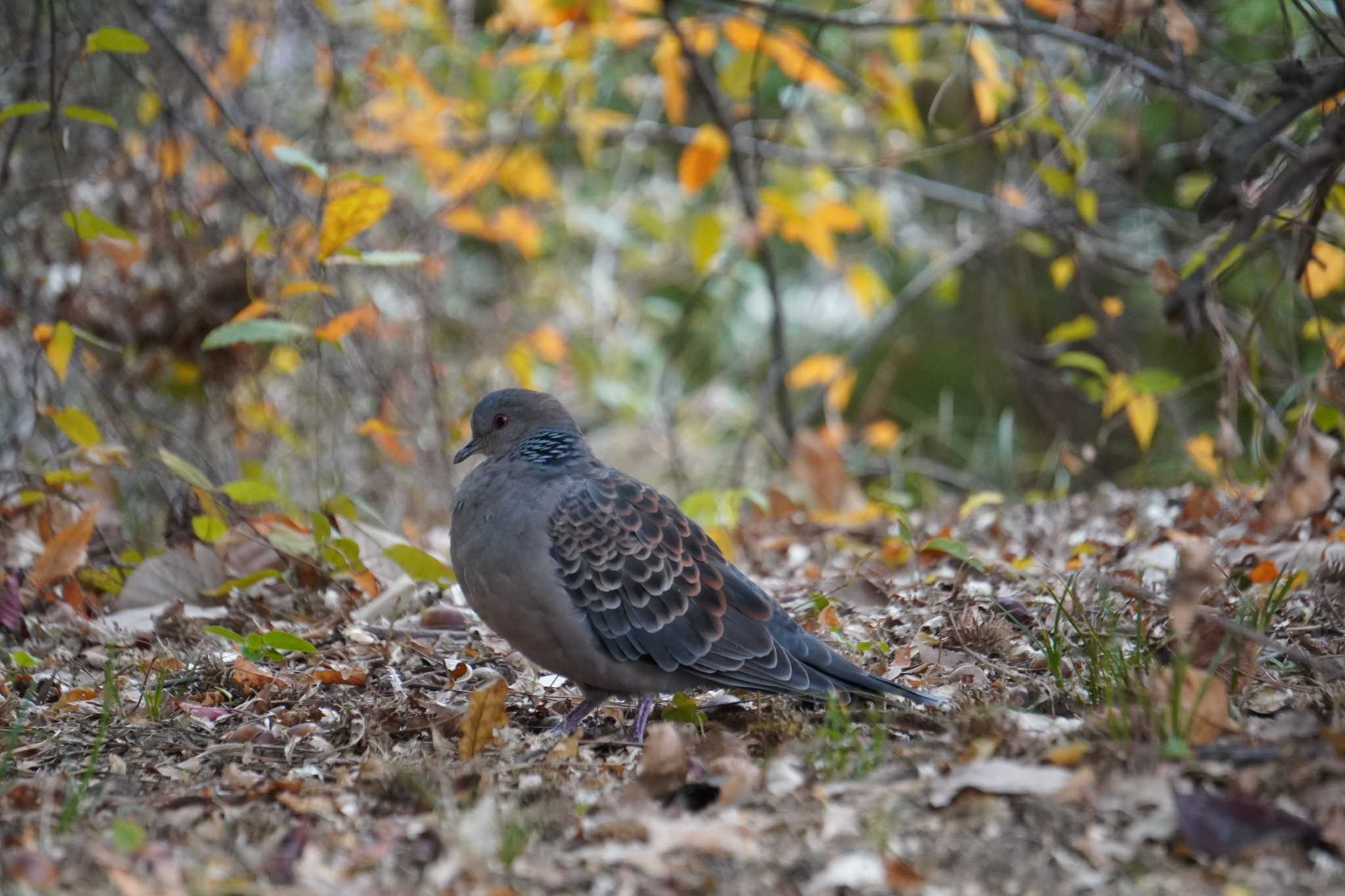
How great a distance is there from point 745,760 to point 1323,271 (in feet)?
8.89

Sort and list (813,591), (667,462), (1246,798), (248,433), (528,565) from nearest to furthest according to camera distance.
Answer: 1. (1246,798)
2. (528,565)
3. (813,591)
4. (248,433)
5. (667,462)

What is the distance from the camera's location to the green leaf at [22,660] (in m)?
3.79

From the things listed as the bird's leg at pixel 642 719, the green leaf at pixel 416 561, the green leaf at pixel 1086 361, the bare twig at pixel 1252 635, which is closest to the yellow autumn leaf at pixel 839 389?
the green leaf at pixel 1086 361

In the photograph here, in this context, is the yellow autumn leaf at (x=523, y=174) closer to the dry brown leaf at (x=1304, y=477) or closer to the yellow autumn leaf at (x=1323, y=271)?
the yellow autumn leaf at (x=1323, y=271)

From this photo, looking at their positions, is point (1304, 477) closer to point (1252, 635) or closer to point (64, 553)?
point (1252, 635)

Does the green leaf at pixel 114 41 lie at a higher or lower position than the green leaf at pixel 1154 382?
higher

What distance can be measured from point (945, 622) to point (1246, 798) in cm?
165

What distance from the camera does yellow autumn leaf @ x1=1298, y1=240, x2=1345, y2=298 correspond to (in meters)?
4.21

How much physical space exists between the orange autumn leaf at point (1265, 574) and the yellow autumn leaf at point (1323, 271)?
0.89m

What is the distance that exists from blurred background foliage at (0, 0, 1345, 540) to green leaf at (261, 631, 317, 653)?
104 centimetres

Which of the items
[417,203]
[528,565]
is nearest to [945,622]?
[528,565]

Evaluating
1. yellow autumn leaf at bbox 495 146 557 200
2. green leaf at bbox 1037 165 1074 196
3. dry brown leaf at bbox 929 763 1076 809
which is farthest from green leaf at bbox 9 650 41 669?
yellow autumn leaf at bbox 495 146 557 200

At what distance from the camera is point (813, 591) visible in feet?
14.9

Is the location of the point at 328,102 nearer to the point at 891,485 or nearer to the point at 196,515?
the point at 196,515
